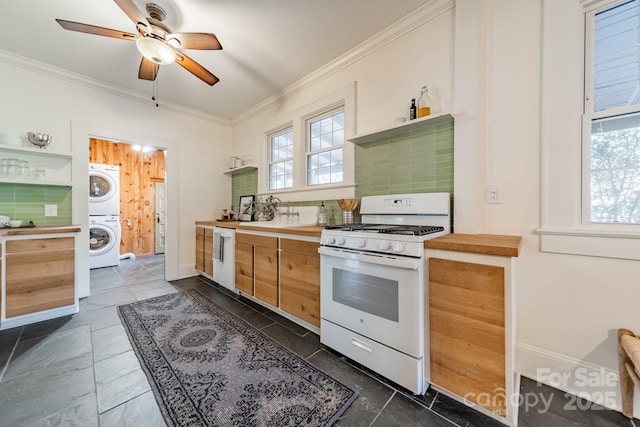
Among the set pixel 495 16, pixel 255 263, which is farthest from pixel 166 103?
pixel 495 16

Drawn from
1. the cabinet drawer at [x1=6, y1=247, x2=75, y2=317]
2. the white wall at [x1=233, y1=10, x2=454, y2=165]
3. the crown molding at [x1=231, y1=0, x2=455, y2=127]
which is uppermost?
the crown molding at [x1=231, y1=0, x2=455, y2=127]

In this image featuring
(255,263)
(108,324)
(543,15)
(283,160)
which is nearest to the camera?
(543,15)

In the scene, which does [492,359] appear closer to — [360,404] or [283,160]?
[360,404]

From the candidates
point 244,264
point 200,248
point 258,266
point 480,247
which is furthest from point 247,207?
point 480,247

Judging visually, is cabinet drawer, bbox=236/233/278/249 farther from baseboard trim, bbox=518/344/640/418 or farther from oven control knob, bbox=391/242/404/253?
baseboard trim, bbox=518/344/640/418

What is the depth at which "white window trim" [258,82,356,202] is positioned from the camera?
2471 millimetres

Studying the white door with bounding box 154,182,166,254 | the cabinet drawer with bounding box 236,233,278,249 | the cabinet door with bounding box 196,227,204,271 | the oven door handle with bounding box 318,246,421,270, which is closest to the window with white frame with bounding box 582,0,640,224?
the oven door handle with bounding box 318,246,421,270

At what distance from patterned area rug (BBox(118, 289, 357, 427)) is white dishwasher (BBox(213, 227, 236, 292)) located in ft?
2.26

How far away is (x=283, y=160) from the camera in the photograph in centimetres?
342

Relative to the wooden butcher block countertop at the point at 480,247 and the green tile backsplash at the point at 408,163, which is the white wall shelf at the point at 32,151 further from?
the wooden butcher block countertop at the point at 480,247

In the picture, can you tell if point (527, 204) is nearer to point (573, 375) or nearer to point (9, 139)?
point (573, 375)

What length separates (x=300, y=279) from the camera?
2.07m

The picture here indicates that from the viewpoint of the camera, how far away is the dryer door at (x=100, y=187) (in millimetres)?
4379

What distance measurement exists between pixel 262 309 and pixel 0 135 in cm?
318
